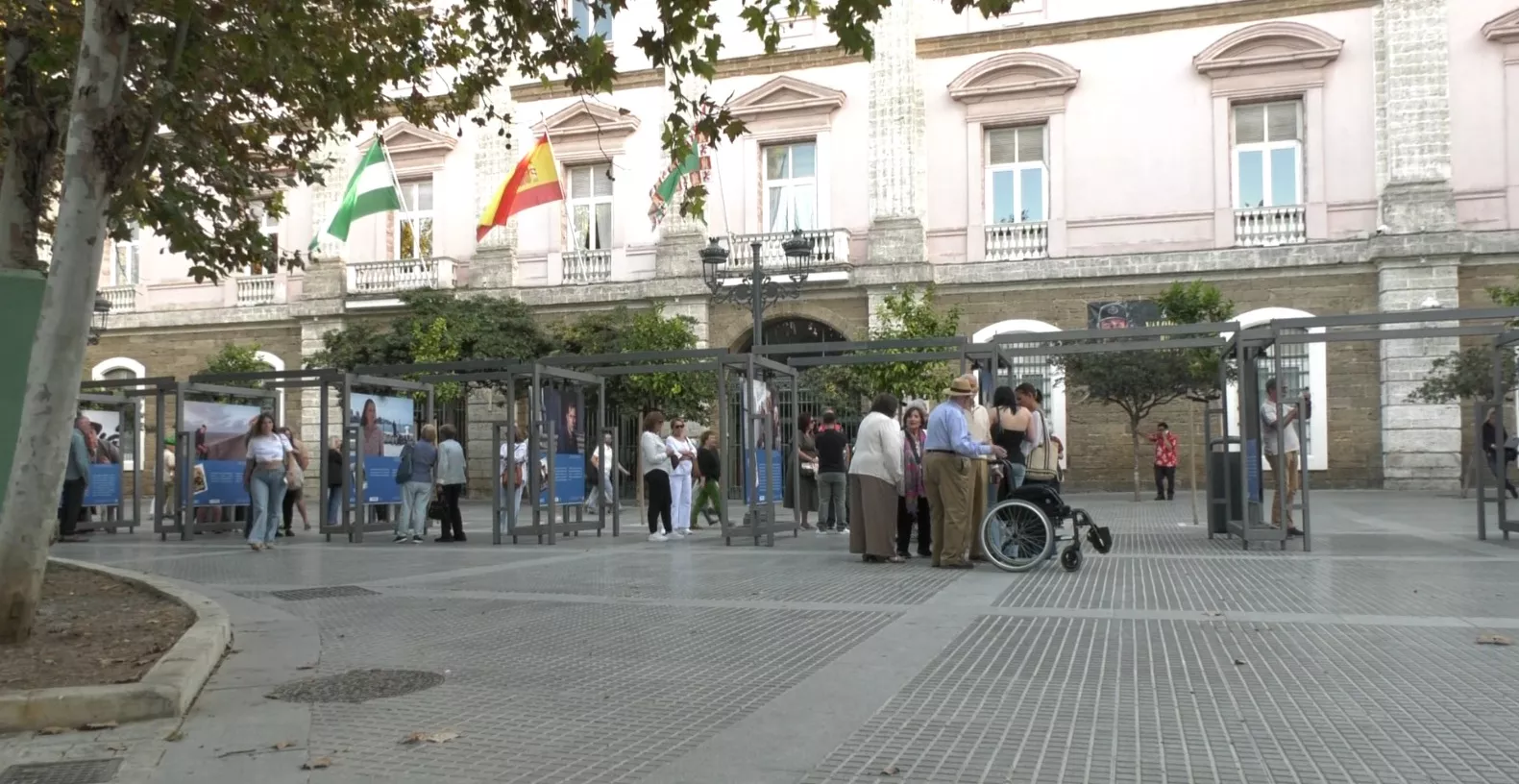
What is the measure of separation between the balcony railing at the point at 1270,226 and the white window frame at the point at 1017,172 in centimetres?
393

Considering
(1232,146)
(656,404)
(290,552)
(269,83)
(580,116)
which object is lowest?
(290,552)

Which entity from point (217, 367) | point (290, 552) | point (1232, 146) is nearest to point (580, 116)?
point (217, 367)

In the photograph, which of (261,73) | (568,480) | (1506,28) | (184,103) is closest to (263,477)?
(568,480)

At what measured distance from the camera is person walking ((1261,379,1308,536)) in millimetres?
12914

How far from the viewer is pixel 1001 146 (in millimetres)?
27328

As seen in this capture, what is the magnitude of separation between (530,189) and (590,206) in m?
7.84

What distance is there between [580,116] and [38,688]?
25624 mm

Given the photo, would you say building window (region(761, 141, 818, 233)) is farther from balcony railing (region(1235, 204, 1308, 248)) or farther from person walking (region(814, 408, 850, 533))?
person walking (region(814, 408, 850, 533))

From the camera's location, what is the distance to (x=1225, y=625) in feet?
25.0

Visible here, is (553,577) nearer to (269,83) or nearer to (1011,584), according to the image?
(1011,584)

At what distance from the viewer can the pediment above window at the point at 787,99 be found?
1105 inches

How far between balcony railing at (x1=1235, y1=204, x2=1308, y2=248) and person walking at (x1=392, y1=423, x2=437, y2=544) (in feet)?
55.8

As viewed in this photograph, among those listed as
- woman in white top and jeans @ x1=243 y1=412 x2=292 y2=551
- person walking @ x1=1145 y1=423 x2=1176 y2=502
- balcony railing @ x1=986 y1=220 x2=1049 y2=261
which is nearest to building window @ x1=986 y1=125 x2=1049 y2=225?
balcony railing @ x1=986 y1=220 x2=1049 y2=261

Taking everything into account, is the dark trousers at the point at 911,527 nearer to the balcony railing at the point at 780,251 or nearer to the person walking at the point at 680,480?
the person walking at the point at 680,480
